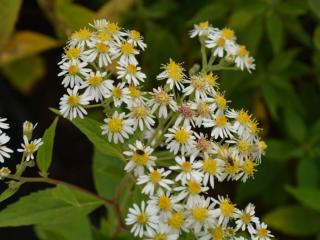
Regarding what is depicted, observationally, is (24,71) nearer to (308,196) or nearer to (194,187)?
(308,196)

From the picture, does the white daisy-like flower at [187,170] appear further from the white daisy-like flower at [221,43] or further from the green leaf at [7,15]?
the green leaf at [7,15]

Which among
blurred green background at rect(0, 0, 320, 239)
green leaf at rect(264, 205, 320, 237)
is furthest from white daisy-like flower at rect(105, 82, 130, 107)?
green leaf at rect(264, 205, 320, 237)

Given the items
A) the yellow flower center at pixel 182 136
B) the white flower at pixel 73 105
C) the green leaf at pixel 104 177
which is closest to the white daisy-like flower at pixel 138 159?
the yellow flower center at pixel 182 136

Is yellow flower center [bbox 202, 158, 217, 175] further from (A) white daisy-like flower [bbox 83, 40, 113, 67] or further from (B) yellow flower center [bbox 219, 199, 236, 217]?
(A) white daisy-like flower [bbox 83, 40, 113, 67]

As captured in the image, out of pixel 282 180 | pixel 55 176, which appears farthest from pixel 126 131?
pixel 55 176

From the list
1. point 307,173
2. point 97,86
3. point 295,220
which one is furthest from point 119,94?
point 295,220

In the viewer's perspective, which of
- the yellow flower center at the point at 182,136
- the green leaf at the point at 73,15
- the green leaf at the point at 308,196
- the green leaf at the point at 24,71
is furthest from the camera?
the green leaf at the point at 24,71

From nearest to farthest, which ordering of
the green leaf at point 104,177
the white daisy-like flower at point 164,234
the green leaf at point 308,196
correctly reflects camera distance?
the white daisy-like flower at point 164,234
the green leaf at point 104,177
the green leaf at point 308,196
